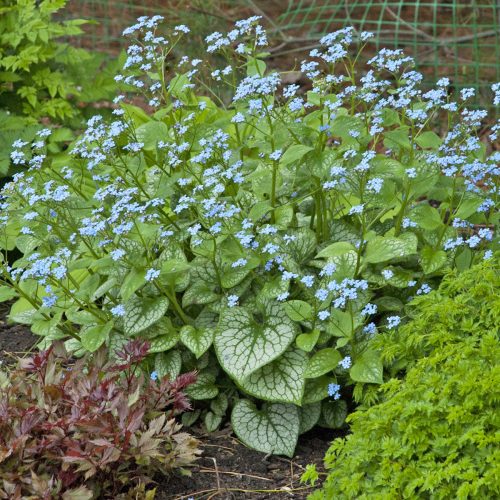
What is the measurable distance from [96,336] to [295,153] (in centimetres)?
109

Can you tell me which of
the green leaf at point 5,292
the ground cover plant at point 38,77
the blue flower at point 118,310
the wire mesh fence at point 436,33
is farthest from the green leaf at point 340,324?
the wire mesh fence at point 436,33

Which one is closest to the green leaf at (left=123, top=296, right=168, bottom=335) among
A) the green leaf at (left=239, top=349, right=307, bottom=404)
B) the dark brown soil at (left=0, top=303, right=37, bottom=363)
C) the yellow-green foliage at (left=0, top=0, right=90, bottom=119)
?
the green leaf at (left=239, top=349, right=307, bottom=404)

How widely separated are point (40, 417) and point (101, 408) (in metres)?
0.21

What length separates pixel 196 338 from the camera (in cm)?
355

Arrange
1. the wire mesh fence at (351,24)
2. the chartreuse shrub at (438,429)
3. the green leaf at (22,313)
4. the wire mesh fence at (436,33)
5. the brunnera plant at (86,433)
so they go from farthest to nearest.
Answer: the wire mesh fence at (351,24), the wire mesh fence at (436,33), the green leaf at (22,313), the brunnera plant at (86,433), the chartreuse shrub at (438,429)

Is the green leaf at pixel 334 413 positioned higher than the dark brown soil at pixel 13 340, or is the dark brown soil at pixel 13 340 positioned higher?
the green leaf at pixel 334 413

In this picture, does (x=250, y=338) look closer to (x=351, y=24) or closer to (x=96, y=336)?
(x=96, y=336)

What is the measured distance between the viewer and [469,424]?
263cm

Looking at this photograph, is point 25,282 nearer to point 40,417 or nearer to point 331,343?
point 40,417

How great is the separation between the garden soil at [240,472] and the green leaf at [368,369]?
426mm

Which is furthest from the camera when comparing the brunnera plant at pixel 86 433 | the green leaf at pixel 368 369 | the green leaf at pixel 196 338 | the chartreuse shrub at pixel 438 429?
the green leaf at pixel 196 338

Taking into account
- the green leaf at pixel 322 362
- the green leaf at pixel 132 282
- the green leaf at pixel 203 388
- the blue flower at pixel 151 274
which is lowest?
the green leaf at pixel 203 388

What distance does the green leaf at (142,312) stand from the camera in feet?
11.6

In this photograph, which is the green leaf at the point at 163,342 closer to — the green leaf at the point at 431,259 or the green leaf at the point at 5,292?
the green leaf at the point at 5,292
